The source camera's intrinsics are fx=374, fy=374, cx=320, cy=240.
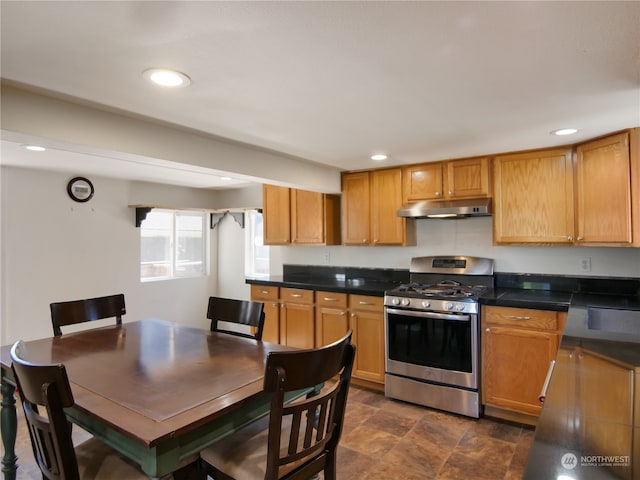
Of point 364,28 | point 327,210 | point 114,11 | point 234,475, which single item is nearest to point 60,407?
point 234,475

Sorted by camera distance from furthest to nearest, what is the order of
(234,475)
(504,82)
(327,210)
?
1. (327,210)
2. (504,82)
3. (234,475)

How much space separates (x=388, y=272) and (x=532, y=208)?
148 cm

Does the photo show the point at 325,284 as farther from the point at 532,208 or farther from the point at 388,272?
the point at 532,208

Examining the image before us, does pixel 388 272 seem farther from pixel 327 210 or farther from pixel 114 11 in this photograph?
pixel 114 11

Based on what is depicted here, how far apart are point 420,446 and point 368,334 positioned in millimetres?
1063

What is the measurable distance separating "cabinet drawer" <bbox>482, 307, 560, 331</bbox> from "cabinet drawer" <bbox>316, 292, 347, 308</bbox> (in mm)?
1225

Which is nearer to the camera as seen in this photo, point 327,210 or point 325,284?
point 325,284

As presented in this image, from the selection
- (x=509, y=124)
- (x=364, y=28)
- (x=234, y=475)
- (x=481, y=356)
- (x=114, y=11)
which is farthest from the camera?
(x=481, y=356)

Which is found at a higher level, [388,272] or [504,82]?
[504,82]

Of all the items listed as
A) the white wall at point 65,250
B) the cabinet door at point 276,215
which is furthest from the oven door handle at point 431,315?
the white wall at point 65,250

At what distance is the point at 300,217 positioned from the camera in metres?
4.18

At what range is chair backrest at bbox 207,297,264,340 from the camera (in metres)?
2.22

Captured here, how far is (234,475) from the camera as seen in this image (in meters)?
1.38

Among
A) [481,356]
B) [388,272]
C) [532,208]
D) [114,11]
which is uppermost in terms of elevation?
[114,11]
